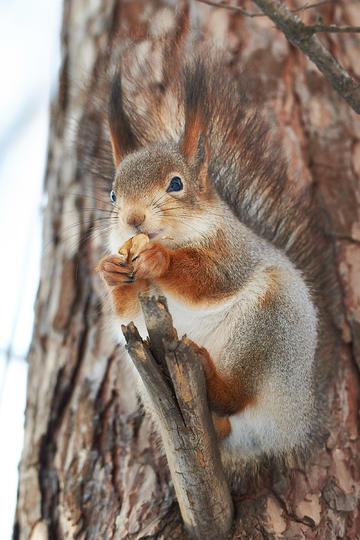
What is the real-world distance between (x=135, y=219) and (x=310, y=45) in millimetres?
465

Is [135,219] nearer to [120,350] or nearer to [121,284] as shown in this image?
[121,284]

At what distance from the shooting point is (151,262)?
1.08m

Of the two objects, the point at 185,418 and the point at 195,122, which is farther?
the point at 195,122

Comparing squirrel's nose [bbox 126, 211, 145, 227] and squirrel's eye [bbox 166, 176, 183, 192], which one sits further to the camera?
squirrel's eye [bbox 166, 176, 183, 192]

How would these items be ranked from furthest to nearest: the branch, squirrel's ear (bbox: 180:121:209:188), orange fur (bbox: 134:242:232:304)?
squirrel's ear (bbox: 180:121:209:188)
orange fur (bbox: 134:242:232:304)
the branch

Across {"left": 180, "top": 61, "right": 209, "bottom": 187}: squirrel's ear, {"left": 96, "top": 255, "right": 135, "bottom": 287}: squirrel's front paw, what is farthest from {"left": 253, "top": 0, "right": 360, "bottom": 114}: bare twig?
{"left": 96, "top": 255, "right": 135, "bottom": 287}: squirrel's front paw

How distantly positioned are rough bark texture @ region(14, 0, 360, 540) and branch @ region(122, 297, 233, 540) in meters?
0.07

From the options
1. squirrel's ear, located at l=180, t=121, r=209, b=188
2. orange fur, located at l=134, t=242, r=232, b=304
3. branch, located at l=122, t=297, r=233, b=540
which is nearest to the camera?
branch, located at l=122, t=297, r=233, b=540

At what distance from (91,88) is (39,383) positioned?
0.85 meters

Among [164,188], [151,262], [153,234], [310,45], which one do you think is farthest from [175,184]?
[310,45]

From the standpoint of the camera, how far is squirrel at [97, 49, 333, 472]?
1.13 m

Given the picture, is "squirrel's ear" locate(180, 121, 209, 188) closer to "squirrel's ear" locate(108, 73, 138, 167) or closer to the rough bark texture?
"squirrel's ear" locate(108, 73, 138, 167)

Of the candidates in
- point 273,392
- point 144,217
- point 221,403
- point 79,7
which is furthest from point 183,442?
point 79,7

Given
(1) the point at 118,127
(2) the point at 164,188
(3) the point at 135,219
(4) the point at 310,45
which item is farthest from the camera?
(1) the point at 118,127
